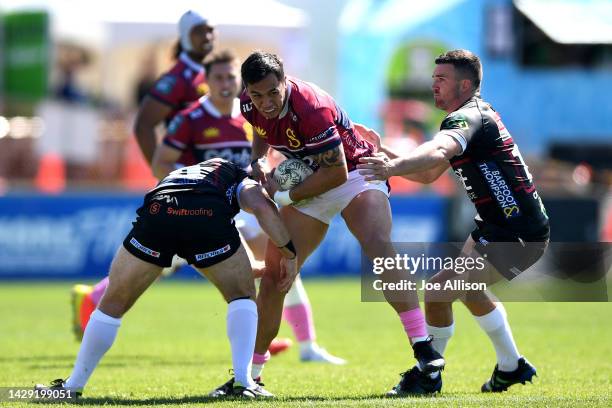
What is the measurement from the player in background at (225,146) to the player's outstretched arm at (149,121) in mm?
684

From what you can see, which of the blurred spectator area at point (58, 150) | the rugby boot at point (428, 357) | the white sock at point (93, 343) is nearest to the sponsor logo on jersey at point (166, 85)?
the white sock at point (93, 343)

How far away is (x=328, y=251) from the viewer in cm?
1911

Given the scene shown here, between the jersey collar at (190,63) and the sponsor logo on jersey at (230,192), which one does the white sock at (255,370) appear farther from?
the jersey collar at (190,63)

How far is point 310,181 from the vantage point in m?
7.14

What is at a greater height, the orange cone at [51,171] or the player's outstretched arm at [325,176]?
the player's outstretched arm at [325,176]

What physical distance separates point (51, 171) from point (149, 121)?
930 cm

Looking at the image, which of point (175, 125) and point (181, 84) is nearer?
point (175, 125)

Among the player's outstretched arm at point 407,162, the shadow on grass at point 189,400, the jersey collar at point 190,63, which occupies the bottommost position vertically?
the shadow on grass at point 189,400

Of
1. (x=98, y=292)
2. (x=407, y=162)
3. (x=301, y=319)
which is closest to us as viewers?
(x=407, y=162)

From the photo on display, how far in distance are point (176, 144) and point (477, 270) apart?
337 centimetres

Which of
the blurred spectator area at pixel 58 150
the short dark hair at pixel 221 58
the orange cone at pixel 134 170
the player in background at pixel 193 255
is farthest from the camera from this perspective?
the blurred spectator area at pixel 58 150

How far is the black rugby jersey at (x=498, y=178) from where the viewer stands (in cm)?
723

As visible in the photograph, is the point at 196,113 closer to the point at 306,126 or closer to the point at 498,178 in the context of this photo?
the point at 306,126

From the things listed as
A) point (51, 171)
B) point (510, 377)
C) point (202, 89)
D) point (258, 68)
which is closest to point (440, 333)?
point (510, 377)
